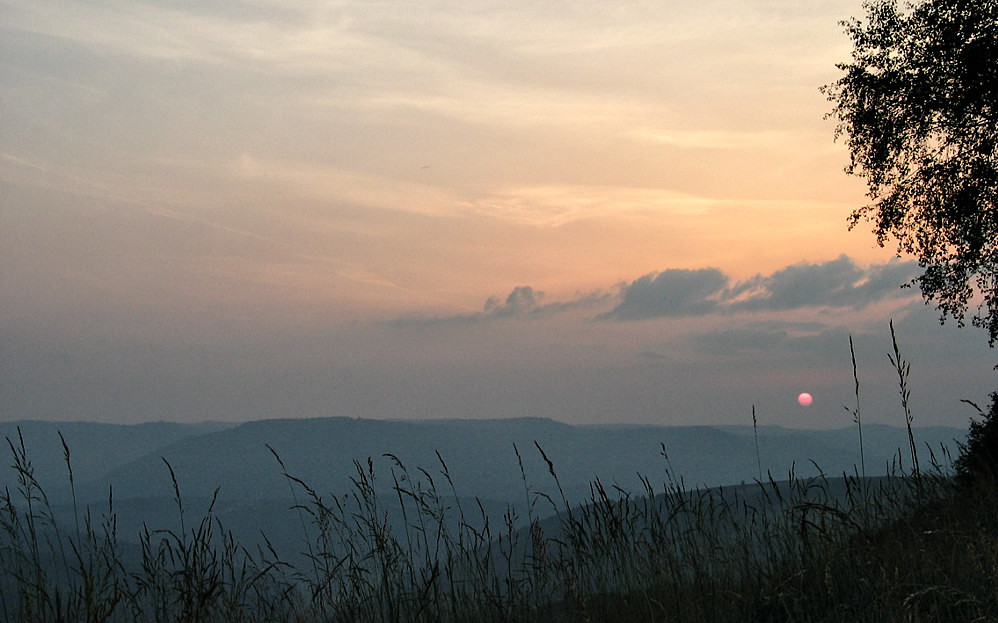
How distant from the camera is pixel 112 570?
5.74 metres

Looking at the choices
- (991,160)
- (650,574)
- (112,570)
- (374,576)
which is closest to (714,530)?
(650,574)

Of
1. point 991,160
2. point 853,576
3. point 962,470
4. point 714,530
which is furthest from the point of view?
point 991,160

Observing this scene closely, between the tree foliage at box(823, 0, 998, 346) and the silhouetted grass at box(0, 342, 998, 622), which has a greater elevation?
the tree foliage at box(823, 0, 998, 346)

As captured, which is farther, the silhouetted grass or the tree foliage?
the tree foliage

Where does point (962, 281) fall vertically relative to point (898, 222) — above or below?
below

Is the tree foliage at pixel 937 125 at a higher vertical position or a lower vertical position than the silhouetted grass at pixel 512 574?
higher

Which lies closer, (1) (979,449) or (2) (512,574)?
(2) (512,574)

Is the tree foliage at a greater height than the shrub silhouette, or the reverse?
the tree foliage

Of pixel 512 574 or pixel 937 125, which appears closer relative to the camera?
pixel 512 574

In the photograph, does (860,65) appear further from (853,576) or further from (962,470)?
(853,576)

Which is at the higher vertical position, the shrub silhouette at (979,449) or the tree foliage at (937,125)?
the tree foliage at (937,125)

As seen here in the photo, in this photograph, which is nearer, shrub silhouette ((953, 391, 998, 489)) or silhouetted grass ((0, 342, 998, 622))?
silhouetted grass ((0, 342, 998, 622))

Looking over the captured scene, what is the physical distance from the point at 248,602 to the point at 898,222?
2043 centimetres

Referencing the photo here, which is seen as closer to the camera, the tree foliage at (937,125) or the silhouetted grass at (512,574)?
the silhouetted grass at (512,574)
